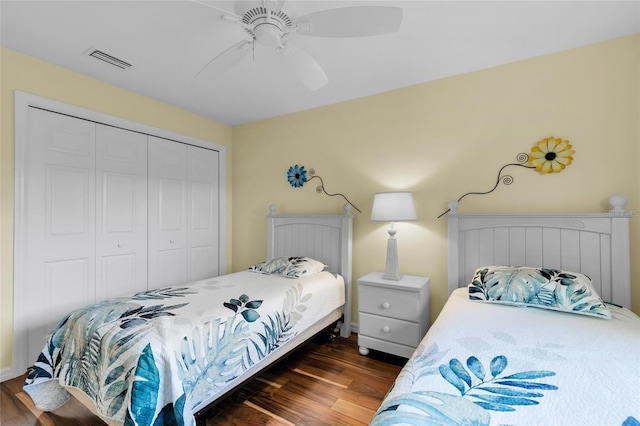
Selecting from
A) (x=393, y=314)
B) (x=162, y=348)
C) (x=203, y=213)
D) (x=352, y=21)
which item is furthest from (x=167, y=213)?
(x=352, y=21)

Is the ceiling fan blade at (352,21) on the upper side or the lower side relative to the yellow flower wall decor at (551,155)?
upper

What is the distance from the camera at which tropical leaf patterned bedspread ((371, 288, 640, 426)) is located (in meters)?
0.81

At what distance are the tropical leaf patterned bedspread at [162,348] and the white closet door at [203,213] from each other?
1.39 m

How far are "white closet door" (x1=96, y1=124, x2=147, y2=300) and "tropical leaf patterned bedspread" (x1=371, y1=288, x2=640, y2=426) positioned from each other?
107 inches

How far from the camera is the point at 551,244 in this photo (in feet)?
6.75

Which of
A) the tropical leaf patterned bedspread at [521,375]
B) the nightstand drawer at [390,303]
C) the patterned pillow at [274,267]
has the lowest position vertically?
the nightstand drawer at [390,303]

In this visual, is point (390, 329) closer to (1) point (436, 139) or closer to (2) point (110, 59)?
(1) point (436, 139)

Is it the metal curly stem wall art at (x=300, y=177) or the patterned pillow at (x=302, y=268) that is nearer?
the patterned pillow at (x=302, y=268)

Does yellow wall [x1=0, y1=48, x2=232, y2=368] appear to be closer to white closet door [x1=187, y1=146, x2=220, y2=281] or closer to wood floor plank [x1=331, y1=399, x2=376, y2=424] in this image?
white closet door [x1=187, y1=146, x2=220, y2=281]

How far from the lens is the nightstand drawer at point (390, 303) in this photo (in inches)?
89.2

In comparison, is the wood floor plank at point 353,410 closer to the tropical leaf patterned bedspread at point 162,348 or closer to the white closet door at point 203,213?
the tropical leaf patterned bedspread at point 162,348

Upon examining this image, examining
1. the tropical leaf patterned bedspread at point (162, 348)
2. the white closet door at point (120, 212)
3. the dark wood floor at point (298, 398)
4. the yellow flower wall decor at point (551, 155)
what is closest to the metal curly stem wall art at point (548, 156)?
the yellow flower wall decor at point (551, 155)

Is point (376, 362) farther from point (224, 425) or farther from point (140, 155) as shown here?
point (140, 155)

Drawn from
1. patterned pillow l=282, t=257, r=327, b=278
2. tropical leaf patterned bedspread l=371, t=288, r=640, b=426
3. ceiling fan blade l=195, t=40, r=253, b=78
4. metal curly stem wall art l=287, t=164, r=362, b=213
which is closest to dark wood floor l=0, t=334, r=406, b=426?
patterned pillow l=282, t=257, r=327, b=278
